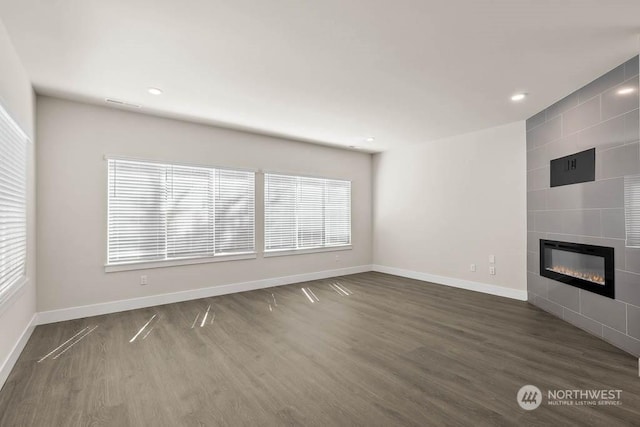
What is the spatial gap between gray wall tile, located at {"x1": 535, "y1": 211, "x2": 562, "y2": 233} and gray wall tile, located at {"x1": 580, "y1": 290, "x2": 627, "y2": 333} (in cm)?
83

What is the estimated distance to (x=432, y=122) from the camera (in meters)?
4.80

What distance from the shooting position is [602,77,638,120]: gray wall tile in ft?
9.36

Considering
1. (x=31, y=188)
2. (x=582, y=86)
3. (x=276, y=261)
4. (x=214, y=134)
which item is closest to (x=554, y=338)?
(x=582, y=86)

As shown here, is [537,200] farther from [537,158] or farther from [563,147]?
[563,147]

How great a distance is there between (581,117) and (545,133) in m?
0.67

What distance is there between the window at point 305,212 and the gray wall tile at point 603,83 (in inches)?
163

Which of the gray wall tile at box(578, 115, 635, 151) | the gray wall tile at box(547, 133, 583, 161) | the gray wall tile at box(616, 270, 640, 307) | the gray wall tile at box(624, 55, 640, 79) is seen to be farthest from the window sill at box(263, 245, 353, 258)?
the gray wall tile at box(624, 55, 640, 79)

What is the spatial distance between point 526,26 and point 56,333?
5.32 meters

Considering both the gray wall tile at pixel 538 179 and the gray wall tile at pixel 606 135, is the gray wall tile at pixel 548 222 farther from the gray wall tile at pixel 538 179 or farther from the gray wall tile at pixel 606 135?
the gray wall tile at pixel 606 135

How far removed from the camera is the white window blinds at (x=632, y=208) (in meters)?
2.77

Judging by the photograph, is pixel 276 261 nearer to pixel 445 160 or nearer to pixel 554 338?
pixel 445 160

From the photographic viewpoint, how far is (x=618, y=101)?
9.91 feet

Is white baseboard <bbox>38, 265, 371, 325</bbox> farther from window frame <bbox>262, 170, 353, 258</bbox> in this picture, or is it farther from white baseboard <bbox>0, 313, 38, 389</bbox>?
window frame <bbox>262, 170, 353, 258</bbox>

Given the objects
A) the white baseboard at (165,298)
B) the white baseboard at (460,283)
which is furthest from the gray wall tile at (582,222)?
the white baseboard at (165,298)
